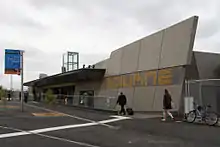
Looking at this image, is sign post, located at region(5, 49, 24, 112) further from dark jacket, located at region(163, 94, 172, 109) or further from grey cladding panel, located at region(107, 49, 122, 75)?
dark jacket, located at region(163, 94, 172, 109)

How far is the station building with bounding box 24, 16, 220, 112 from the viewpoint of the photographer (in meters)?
21.0

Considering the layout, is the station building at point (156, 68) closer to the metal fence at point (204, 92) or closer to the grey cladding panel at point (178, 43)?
the grey cladding panel at point (178, 43)

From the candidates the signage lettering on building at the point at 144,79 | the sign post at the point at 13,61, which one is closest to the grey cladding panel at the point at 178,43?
the signage lettering on building at the point at 144,79

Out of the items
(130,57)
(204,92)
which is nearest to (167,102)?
(204,92)

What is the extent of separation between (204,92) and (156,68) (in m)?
5.49

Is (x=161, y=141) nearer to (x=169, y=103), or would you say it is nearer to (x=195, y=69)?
(x=169, y=103)

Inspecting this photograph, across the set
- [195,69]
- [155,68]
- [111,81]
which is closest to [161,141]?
[195,69]

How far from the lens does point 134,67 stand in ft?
92.6

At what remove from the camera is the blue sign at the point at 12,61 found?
945 inches

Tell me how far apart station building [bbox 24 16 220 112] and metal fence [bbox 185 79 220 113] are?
4.12 feet

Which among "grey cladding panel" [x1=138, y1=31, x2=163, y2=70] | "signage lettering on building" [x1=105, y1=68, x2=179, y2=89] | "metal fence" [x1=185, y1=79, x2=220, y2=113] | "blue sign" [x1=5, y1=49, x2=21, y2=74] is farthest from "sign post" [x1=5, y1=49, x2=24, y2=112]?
"metal fence" [x1=185, y1=79, x2=220, y2=113]

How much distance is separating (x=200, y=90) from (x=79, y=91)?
2453 centimetres

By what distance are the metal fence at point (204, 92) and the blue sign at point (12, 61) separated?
1178cm

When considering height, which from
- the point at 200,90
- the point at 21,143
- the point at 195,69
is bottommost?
the point at 21,143
